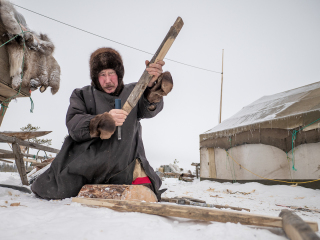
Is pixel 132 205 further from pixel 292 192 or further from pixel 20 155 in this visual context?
pixel 292 192

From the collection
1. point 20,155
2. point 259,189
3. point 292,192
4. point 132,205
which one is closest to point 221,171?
point 259,189

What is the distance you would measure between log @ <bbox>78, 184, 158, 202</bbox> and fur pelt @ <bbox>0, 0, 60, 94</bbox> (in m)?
1.50

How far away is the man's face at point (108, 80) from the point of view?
2223mm

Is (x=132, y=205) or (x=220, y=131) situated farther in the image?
(x=220, y=131)

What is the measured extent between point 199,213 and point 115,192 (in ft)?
2.83

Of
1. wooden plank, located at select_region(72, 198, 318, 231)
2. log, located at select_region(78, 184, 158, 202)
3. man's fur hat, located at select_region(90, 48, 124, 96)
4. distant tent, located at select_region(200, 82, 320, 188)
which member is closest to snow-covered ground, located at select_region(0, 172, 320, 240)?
wooden plank, located at select_region(72, 198, 318, 231)

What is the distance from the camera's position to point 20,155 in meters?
3.71

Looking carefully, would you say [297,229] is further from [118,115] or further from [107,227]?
[118,115]

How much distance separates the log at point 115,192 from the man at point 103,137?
25cm

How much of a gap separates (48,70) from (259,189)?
5.35 meters

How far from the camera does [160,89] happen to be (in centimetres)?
197

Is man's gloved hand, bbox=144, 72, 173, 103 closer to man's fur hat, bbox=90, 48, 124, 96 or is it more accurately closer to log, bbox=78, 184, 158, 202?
man's fur hat, bbox=90, 48, 124, 96

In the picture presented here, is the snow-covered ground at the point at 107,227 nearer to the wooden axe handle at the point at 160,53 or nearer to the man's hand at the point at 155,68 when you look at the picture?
the wooden axe handle at the point at 160,53

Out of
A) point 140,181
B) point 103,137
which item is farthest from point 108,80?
point 140,181
